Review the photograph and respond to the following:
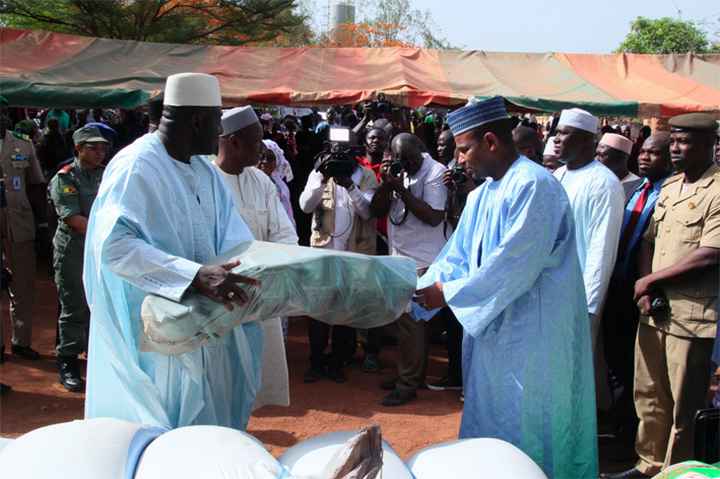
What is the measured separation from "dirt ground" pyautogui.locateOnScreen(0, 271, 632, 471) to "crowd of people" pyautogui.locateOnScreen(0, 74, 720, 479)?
0.19 m

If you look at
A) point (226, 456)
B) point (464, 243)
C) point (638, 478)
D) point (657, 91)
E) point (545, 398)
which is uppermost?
point (657, 91)

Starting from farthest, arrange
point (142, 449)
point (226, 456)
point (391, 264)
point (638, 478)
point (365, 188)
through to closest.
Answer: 1. point (365, 188)
2. point (638, 478)
3. point (391, 264)
4. point (142, 449)
5. point (226, 456)

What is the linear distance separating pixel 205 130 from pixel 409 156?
2677 mm

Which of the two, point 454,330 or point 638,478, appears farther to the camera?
point 454,330

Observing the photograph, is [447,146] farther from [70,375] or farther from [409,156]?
[70,375]

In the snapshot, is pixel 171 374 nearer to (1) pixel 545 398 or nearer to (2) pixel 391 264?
(2) pixel 391 264

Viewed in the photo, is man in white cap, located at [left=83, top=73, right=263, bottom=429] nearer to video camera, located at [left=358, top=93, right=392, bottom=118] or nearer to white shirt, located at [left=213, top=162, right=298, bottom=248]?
white shirt, located at [left=213, top=162, right=298, bottom=248]

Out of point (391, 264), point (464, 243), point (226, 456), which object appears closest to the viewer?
point (226, 456)

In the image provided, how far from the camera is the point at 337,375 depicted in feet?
19.4

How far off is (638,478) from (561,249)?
1.68 metres

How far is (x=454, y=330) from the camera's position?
5.75 m

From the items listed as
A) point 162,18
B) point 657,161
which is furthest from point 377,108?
point 162,18

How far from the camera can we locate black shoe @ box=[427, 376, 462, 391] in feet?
18.9

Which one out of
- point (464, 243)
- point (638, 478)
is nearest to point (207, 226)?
point (464, 243)
